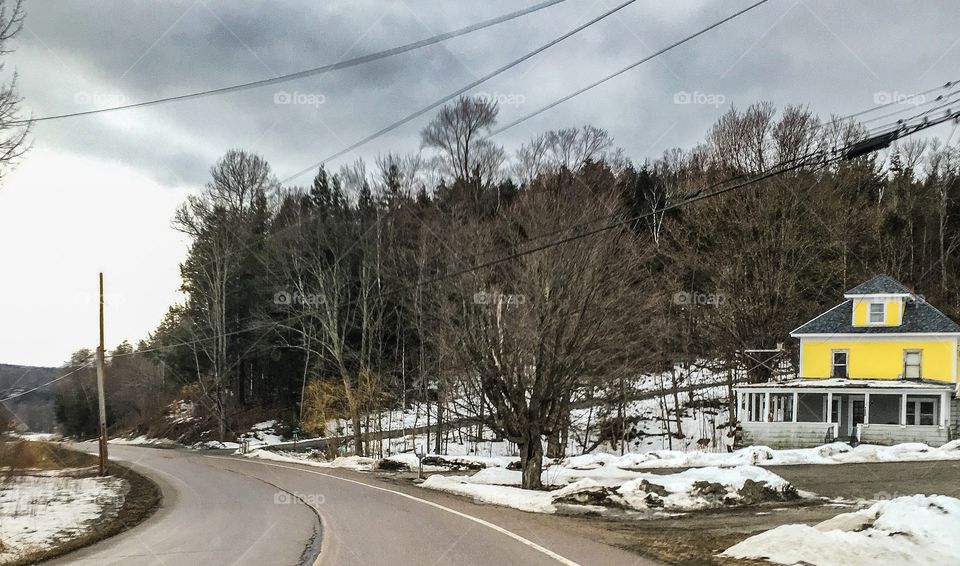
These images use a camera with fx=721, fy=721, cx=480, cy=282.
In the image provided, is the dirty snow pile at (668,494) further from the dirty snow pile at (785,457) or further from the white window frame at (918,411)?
the white window frame at (918,411)

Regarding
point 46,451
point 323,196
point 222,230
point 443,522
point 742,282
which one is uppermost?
point 323,196

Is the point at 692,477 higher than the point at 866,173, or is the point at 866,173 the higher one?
the point at 866,173

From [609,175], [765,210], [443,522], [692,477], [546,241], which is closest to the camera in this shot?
[443,522]

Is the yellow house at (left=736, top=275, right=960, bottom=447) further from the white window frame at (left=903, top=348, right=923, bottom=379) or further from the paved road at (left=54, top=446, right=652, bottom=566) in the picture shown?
the paved road at (left=54, top=446, right=652, bottom=566)

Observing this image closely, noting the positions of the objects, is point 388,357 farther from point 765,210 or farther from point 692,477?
point 692,477

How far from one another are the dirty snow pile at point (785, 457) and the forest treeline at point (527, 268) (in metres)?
2.92

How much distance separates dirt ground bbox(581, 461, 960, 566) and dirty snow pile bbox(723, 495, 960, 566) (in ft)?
1.71

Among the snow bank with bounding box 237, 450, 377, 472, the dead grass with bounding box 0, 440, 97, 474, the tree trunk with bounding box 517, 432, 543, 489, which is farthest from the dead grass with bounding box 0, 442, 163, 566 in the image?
the tree trunk with bounding box 517, 432, 543, 489

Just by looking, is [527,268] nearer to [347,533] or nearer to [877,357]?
[347,533]

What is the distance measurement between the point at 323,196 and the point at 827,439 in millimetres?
40735

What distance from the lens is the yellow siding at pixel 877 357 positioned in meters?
32.8

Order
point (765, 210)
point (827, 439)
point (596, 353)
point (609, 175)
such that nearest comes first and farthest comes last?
point (596, 353)
point (827, 439)
point (765, 210)
point (609, 175)

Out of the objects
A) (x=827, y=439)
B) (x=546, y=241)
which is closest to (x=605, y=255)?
(x=546, y=241)

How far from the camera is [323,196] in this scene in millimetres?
58156
